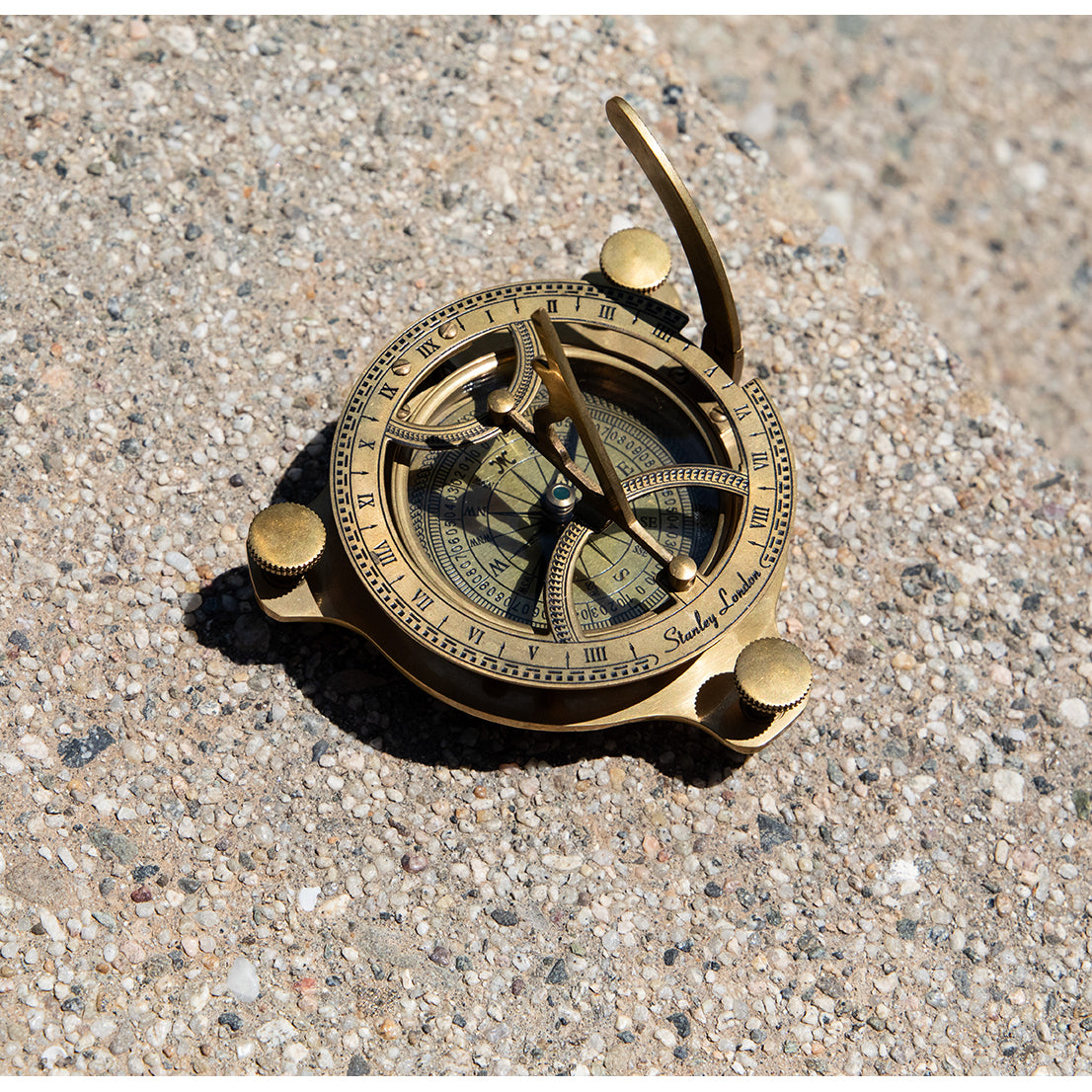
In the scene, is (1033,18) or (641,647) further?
(1033,18)

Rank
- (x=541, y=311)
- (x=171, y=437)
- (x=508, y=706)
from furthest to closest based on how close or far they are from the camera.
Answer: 1. (x=171, y=437)
2. (x=508, y=706)
3. (x=541, y=311)

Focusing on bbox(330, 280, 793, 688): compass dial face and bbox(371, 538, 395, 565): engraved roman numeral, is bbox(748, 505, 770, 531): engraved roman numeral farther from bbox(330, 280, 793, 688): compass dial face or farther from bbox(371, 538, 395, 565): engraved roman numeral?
bbox(371, 538, 395, 565): engraved roman numeral

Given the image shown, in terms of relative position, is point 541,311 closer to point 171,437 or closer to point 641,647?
point 641,647

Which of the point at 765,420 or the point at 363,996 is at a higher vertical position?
the point at 765,420

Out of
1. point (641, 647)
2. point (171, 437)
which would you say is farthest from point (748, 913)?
point (171, 437)

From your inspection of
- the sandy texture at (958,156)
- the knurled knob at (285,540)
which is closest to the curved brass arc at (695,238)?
the knurled knob at (285,540)

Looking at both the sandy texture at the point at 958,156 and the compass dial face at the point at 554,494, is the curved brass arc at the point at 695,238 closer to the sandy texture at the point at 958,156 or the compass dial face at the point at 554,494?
the compass dial face at the point at 554,494
